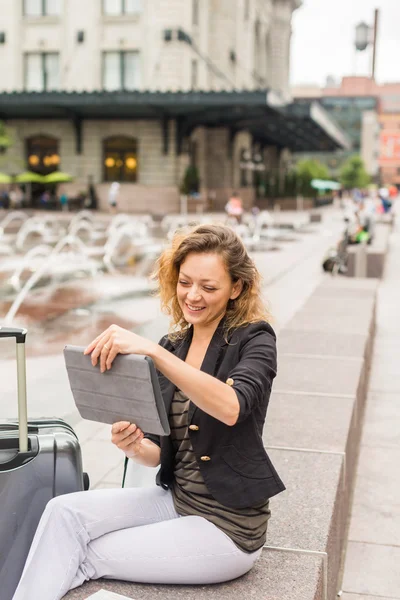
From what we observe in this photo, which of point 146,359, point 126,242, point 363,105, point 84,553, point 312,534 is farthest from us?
point 363,105

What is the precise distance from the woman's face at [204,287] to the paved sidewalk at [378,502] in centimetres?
178

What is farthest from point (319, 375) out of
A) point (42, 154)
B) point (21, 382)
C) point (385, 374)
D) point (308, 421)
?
point (42, 154)

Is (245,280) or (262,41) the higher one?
(262,41)

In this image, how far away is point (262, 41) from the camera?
67000 millimetres

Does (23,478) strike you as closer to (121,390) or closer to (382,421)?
(121,390)

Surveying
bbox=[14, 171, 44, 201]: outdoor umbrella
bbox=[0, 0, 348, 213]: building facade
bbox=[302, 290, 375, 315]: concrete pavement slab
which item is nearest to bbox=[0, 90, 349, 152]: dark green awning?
bbox=[0, 0, 348, 213]: building facade

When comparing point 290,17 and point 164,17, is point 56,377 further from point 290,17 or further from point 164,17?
point 290,17

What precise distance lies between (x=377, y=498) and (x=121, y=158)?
42.9 meters

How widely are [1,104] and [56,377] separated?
37.8m

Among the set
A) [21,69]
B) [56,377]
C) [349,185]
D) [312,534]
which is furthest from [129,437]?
[349,185]

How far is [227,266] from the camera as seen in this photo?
9.59 ft

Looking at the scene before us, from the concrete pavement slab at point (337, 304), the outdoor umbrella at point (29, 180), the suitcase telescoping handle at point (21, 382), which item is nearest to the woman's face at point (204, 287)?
the suitcase telescoping handle at point (21, 382)

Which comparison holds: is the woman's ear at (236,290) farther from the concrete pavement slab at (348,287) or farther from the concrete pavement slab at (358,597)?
the concrete pavement slab at (348,287)

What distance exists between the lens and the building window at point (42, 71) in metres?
47.5
